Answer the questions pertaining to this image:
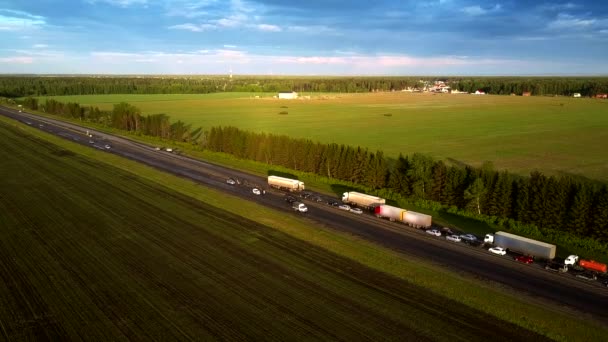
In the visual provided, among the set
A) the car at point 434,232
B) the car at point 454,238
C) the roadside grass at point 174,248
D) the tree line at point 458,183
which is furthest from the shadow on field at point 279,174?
the car at point 454,238

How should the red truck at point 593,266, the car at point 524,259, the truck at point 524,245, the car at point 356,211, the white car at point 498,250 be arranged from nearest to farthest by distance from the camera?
1. the red truck at point 593,266
2. the truck at point 524,245
3. the car at point 524,259
4. the white car at point 498,250
5. the car at point 356,211

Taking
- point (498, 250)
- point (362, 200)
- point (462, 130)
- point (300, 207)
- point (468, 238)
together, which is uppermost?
point (462, 130)

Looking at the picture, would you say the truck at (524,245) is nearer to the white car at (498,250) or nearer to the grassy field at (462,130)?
the white car at (498,250)

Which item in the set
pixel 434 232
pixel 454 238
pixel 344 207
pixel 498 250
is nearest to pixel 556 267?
pixel 498 250

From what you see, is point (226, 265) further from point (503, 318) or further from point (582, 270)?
point (582, 270)

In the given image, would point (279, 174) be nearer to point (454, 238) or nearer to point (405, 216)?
point (405, 216)

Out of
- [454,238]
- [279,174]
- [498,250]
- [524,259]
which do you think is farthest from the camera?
[279,174]

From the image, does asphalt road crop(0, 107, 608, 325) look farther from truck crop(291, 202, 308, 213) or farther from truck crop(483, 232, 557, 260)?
truck crop(483, 232, 557, 260)
